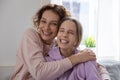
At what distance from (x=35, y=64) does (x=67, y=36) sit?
0.88ft

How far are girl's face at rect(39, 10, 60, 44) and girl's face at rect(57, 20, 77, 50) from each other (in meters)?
0.12

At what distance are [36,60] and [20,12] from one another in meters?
0.99

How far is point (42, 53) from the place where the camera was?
56.0 inches

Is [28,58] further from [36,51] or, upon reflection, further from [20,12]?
[20,12]

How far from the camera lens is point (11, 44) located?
216cm

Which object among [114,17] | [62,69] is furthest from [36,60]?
[114,17]

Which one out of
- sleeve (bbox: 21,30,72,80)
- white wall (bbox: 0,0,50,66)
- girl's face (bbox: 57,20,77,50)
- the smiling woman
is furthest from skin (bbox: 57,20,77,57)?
the smiling woman

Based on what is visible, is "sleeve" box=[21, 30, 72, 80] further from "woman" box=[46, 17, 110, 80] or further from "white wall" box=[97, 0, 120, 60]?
"white wall" box=[97, 0, 120, 60]

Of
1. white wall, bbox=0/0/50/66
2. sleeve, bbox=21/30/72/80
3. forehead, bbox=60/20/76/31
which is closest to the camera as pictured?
sleeve, bbox=21/30/72/80

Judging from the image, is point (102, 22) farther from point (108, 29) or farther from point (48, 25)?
point (48, 25)

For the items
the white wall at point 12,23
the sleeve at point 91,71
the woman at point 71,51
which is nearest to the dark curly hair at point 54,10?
the woman at point 71,51

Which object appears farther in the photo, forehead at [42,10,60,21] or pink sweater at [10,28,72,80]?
forehead at [42,10,60,21]

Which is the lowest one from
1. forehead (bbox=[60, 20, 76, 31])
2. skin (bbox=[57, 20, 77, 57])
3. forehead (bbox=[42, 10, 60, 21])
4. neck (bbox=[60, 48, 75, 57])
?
neck (bbox=[60, 48, 75, 57])

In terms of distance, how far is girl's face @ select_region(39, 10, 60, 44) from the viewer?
1499 millimetres
